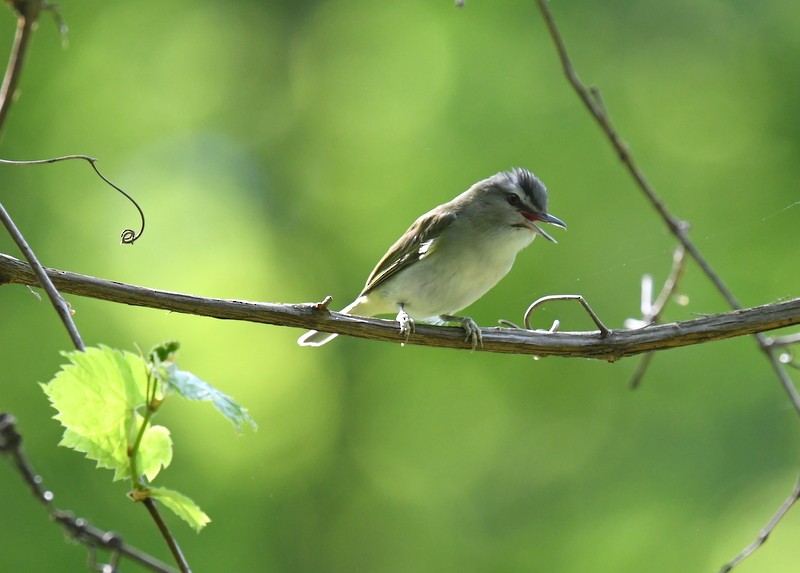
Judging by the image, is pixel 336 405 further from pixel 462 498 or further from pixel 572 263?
pixel 572 263

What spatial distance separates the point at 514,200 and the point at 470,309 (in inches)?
161

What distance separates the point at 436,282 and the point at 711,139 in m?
5.91

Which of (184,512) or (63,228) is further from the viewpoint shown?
(63,228)

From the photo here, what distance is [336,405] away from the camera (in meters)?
10.9

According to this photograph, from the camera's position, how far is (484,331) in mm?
2654

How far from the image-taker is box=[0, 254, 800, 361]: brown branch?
2.11m

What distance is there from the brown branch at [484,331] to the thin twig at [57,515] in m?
1.12

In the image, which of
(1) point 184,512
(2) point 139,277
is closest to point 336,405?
(2) point 139,277

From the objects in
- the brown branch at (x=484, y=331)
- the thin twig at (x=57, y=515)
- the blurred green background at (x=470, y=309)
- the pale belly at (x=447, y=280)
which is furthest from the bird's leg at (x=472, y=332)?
the blurred green background at (x=470, y=309)

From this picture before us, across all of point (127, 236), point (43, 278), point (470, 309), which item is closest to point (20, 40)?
point (43, 278)

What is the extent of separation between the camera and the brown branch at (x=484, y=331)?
6.92ft

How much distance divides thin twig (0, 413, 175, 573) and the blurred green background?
6594mm

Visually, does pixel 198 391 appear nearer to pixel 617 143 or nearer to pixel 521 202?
pixel 617 143

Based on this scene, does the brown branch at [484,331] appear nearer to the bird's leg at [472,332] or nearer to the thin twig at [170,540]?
the bird's leg at [472,332]
